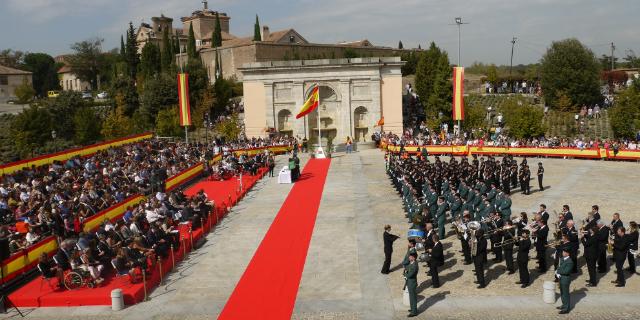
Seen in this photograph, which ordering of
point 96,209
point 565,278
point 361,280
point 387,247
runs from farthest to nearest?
point 96,209, point 387,247, point 361,280, point 565,278

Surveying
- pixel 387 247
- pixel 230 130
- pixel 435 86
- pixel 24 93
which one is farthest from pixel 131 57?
pixel 387 247

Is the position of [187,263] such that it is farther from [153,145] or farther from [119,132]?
[119,132]

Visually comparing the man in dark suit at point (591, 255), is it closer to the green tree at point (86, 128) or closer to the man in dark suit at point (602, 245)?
the man in dark suit at point (602, 245)

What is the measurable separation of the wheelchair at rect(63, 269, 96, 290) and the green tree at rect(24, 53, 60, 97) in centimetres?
10760

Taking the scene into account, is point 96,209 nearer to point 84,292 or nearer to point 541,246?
point 84,292

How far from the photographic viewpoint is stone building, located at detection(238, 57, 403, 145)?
51.0 m

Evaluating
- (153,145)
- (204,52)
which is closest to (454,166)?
(153,145)

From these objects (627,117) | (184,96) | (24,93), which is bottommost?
(627,117)

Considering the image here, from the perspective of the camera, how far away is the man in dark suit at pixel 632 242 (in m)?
13.5

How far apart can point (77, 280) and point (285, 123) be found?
39.0 metres

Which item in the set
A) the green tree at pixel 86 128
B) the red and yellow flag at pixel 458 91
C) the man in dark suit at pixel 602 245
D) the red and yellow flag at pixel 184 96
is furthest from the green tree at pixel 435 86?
the man in dark suit at pixel 602 245

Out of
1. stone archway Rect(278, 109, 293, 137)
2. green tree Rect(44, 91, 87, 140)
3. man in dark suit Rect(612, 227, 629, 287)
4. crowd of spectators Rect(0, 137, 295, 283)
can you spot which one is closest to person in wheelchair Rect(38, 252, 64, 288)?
crowd of spectators Rect(0, 137, 295, 283)

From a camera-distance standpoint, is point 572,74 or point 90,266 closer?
point 90,266

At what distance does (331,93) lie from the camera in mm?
52156
